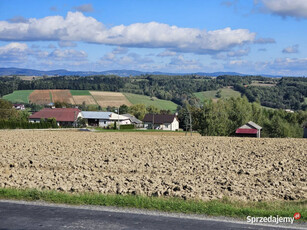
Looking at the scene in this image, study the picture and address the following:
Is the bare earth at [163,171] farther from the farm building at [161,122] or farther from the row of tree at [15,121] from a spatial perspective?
the farm building at [161,122]

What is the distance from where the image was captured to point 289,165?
2316 centimetres

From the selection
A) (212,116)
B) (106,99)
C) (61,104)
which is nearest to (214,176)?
(212,116)

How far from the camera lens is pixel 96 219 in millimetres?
11656

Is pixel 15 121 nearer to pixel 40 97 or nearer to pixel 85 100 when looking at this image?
pixel 85 100

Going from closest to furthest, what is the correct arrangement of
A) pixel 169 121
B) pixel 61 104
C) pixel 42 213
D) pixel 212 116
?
1. pixel 42 213
2. pixel 212 116
3. pixel 169 121
4. pixel 61 104

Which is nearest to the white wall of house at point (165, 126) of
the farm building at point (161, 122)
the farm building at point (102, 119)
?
the farm building at point (161, 122)

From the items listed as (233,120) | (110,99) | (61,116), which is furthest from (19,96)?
(233,120)

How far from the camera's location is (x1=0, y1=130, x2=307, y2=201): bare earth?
15.7 metres

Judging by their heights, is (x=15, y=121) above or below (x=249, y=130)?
above

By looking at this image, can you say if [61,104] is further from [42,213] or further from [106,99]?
[42,213]

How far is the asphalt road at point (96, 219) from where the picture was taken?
11023mm

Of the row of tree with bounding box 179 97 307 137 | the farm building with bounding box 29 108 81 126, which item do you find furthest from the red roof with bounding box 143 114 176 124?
the row of tree with bounding box 179 97 307 137

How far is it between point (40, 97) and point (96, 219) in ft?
528

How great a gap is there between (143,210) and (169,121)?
10232cm
